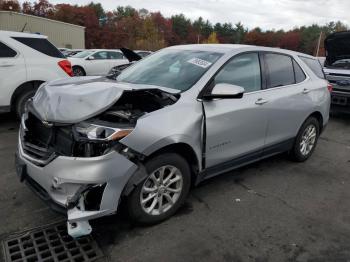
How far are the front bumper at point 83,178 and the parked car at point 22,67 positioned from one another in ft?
12.4

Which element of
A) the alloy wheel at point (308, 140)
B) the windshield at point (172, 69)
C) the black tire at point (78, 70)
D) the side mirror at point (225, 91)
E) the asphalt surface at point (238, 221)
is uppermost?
the windshield at point (172, 69)

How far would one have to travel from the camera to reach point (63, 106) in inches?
112

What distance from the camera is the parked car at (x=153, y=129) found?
2666mm

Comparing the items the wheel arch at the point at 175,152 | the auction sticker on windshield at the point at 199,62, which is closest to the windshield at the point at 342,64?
the auction sticker on windshield at the point at 199,62

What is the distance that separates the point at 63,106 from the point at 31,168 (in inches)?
24.6

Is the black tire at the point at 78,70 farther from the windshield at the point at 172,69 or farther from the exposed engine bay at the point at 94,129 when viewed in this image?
the exposed engine bay at the point at 94,129

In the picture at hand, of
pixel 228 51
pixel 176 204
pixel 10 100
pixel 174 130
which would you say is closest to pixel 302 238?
pixel 176 204

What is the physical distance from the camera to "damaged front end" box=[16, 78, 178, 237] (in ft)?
8.61

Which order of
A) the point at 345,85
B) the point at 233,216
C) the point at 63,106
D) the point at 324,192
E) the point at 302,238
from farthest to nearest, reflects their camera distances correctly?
the point at 345,85, the point at 324,192, the point at 233,216, the point at 302,238, the point at 63,106

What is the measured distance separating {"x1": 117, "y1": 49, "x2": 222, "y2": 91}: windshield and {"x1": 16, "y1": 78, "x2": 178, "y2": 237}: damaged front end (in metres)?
0.60

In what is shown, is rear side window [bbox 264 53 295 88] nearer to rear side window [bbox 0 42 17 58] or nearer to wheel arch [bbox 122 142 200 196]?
wheel arch [bbox 122 142 200 196]

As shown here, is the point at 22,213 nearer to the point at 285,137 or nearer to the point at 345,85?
the point at 285,137

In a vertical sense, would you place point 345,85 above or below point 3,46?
below

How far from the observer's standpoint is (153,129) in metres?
2.88
